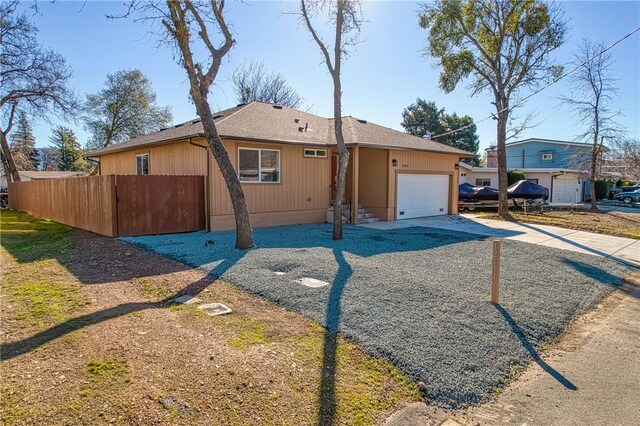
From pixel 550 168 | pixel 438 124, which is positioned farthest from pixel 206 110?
pixel 438 124

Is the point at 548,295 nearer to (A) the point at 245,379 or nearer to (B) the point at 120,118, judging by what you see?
(A) the point at 245,379

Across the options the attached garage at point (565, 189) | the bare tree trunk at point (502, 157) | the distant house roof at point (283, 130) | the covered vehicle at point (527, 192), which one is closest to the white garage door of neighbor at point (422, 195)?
the distant house roof at point (283, 130)

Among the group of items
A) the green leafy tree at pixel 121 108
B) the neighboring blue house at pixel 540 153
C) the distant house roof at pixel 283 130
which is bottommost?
the distant house roof at pixel 283 130

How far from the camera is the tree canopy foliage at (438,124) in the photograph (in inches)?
1586

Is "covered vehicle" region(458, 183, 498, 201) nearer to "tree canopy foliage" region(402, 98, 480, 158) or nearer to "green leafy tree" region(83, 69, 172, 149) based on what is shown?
"tree canopy foliage" region(402, 98, 480, 158)

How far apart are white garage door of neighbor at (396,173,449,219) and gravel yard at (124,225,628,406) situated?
5.05 meters

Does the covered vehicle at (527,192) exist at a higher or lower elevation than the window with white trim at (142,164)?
lower

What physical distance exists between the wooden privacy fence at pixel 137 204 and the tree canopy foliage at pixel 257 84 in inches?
879

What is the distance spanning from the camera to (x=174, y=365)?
3316 mm

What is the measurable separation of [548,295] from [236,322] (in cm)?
462

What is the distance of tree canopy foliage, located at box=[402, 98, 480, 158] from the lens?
4028cm

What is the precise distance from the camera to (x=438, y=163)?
663 inches

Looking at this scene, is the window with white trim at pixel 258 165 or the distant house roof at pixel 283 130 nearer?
the window with white trim at pixel 258 165

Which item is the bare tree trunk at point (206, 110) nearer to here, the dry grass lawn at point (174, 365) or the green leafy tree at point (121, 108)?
the dry grass lawn at point (174, 365)
